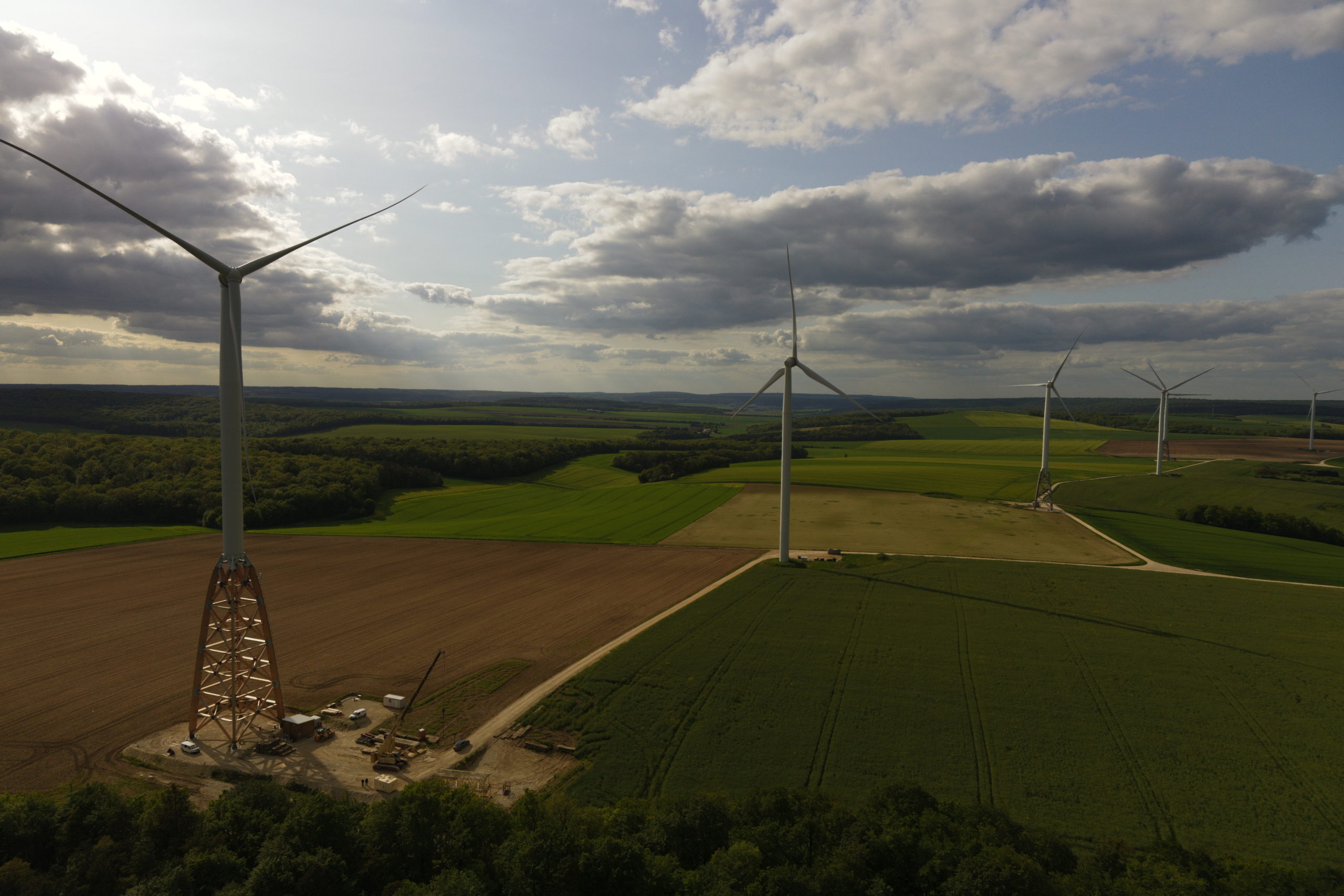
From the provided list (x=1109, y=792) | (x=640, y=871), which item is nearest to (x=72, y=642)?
(x=640, y=871)

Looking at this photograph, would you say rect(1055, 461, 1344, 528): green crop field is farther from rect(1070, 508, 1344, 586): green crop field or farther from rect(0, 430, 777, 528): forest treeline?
rect(0, 430, 777, 528): forest treeline

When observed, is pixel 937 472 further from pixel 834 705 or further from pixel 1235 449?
pixel 834 705

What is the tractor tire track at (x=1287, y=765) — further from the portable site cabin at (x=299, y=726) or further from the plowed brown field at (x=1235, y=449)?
the plowed brown field at (x=1235, y=449)

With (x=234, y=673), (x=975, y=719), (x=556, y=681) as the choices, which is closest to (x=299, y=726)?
(x=234, y=673)

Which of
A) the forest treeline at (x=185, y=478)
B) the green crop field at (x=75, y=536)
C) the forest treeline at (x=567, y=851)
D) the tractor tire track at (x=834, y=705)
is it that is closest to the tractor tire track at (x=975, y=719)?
the forest treeline at (x=567, y=851)

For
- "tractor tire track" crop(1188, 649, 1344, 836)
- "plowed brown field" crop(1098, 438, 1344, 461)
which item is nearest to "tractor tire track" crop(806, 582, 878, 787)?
"tractor tire track" crop(1188, 649, 1344, 836)
